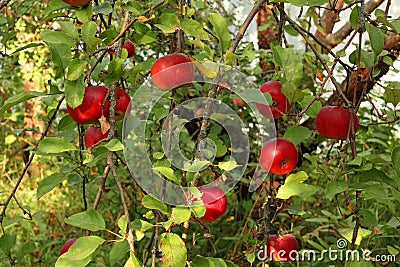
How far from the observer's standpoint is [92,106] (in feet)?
2.56

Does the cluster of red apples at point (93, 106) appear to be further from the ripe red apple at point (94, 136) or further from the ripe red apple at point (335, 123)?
the ripe red apple at point (335, 123)

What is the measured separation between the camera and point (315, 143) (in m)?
2.19

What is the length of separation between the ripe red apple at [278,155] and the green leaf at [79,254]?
0.33m

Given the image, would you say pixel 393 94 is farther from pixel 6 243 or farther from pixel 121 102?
pixel 6 243

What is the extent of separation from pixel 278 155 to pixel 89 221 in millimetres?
337

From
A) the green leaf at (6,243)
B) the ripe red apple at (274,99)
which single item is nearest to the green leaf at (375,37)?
the ripe red apple at (274,99)

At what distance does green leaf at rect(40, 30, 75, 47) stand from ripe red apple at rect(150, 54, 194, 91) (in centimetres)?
15

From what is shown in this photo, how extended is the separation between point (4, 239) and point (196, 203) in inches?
20.3

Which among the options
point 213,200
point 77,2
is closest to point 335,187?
point 213,200

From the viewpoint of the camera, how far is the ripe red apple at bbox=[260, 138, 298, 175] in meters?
0.90

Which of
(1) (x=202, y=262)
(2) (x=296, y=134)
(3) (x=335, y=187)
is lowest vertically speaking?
(1) (x=202, y=262)

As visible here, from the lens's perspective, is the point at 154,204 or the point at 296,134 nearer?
the point at 154,204

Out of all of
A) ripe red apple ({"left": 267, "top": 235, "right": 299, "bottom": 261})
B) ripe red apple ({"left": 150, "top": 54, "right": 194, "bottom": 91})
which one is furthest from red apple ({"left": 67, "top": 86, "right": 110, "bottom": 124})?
ripe red apple ({"left": 267, "top": 235, "right": 299, "bottom": 261})

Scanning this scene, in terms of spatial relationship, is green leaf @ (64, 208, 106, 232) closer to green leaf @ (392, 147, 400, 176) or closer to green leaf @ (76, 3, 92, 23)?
green leaf @ (76, 3, 92, 23)
